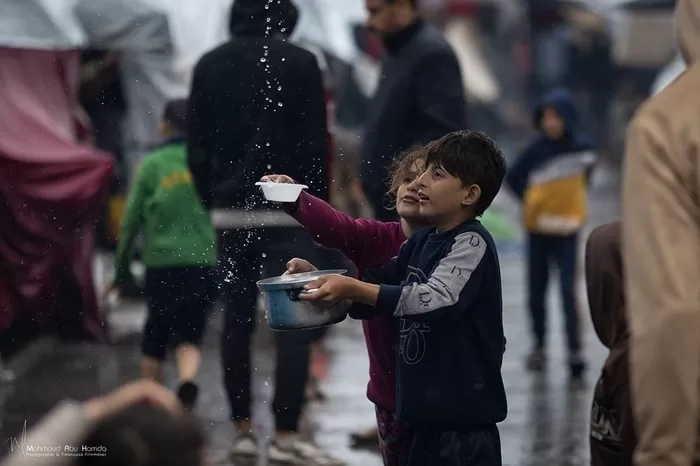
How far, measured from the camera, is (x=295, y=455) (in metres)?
6.35

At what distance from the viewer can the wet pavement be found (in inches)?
268

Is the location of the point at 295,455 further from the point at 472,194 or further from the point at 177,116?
the point at 472,194

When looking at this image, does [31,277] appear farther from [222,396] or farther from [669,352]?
[669,352]

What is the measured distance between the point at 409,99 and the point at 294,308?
8.41 ft

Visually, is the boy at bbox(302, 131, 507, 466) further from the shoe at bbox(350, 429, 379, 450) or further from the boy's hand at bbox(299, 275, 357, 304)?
the shoe at bbox(350, 429, 379, 450)

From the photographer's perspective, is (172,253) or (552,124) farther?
(552,124)

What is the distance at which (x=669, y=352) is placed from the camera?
3.01 metres

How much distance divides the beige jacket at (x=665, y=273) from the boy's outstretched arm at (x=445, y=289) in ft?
3.03

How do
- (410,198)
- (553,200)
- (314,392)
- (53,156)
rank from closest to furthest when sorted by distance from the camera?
1. (410,198)
2. (314,392)
3. (53,156)
4. (553,200)

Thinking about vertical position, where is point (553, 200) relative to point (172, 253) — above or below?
below

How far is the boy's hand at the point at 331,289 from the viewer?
12.8 ft

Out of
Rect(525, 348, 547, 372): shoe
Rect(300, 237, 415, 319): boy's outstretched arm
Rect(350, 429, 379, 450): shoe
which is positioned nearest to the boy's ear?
Rect(300, 237, 415, 319): boy's outstretched arm

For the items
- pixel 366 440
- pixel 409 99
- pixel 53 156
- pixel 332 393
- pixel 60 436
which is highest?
pixel 409 99
